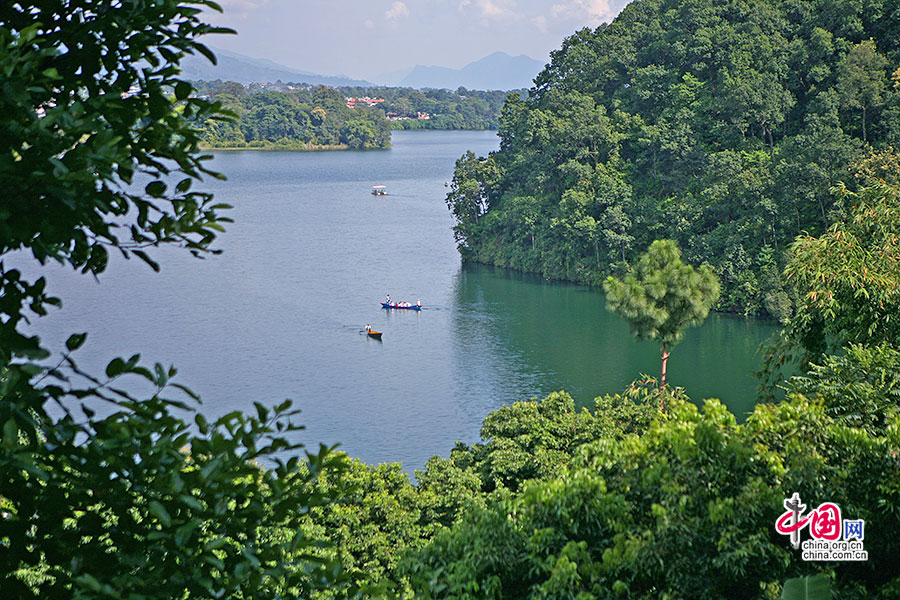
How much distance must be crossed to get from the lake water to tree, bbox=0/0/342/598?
46.9 ft

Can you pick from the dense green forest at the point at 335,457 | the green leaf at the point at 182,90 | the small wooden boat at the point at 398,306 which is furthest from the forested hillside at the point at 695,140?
the green leaf at the point at 182,90

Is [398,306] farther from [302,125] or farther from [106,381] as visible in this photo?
[302,125]

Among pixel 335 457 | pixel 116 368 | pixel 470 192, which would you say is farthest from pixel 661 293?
pixel 470 192

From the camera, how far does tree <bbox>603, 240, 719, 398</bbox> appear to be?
14.7m

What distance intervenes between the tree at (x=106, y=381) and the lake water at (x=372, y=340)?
46.9ft

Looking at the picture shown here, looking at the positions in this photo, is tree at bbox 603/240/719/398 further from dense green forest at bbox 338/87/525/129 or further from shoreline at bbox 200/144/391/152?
dense green forest at bbox 338/87/525/129

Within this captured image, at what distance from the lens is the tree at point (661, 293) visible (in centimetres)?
1473

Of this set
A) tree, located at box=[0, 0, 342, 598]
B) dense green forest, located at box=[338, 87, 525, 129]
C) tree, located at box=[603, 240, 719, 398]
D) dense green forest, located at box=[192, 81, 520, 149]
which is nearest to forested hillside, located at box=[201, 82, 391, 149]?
dense green forest, located at box=[192, 81, 520, 149]

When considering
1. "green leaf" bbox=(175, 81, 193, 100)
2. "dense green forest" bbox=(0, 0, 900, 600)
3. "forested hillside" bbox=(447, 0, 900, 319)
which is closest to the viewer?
"dense green forest" bbox=(0, 0, 900, 600)

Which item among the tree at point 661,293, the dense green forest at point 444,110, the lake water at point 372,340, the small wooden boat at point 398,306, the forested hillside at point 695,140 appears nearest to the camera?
the tree at point 661,293

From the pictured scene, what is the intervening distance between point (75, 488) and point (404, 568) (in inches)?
171

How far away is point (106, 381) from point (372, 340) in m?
23.2

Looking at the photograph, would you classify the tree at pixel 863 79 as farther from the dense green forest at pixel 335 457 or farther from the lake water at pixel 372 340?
the dense green forest at pixel 335 457

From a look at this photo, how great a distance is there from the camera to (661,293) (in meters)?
14.7
